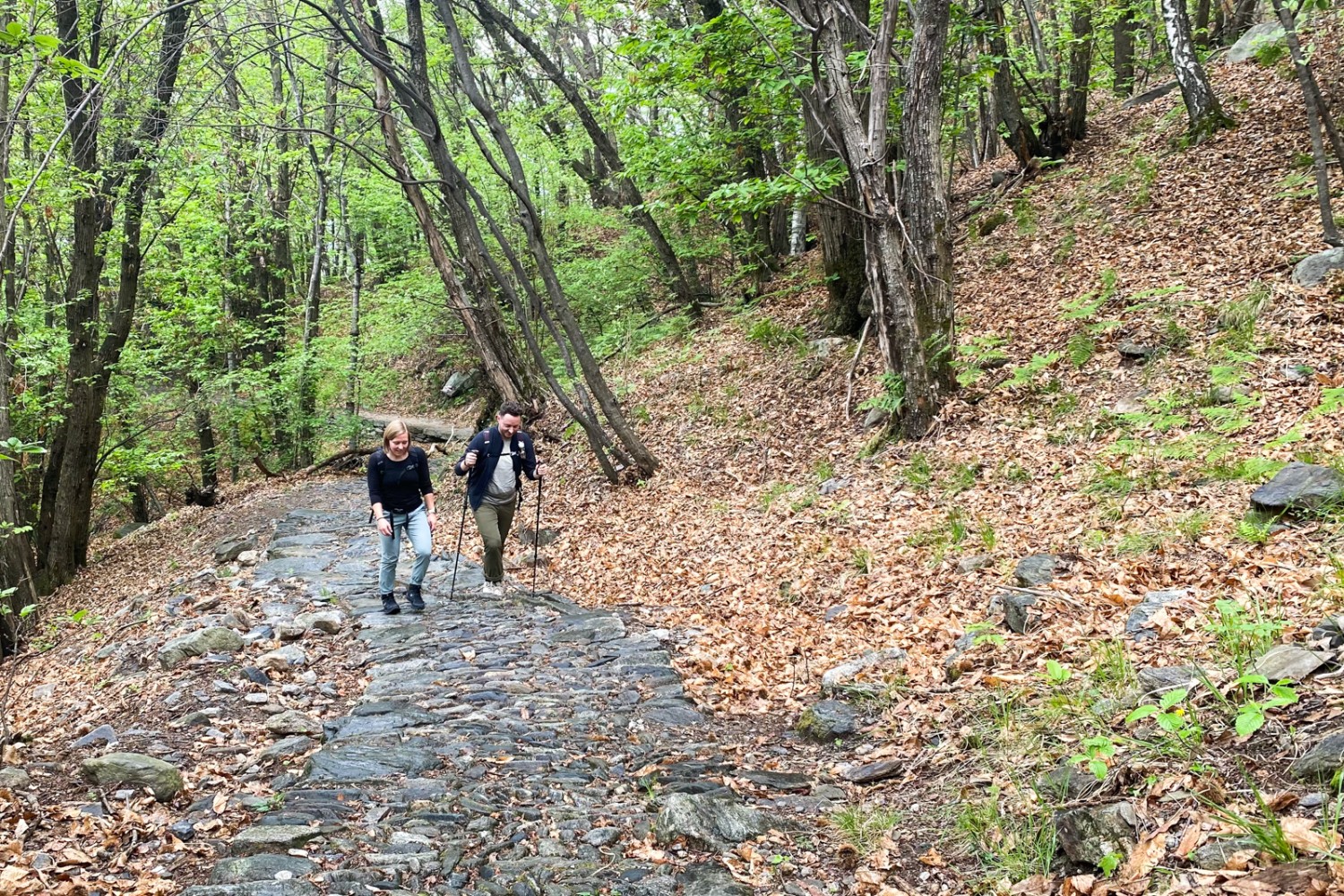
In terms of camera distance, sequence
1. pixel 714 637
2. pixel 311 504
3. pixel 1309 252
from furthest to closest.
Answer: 1. pixel 311 504
2. pixel 1309 252
3. pixel 714 637

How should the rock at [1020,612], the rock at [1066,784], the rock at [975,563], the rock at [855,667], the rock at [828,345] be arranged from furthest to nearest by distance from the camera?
the rock at [828,345] < the rock at [975,563] < the rock at [855,667] < the rock at [1020,612] < the rock at [1066,784]

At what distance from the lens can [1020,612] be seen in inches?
213

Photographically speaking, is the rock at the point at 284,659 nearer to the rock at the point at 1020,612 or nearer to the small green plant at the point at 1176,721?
the rock at the point at 1020,612

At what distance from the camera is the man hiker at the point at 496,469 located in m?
8.62

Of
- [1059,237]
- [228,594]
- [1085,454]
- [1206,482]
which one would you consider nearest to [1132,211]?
[1059,237]

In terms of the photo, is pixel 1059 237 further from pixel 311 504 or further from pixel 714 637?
pixel 311 504

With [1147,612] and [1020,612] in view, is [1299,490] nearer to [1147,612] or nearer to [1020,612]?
[1147,612]

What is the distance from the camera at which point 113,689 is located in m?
6.37

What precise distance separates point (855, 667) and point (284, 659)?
4575 millimetres

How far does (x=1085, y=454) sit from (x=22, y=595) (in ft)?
39.2

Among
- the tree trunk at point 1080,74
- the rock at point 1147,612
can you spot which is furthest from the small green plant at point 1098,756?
the tree trunk at point 1080,74

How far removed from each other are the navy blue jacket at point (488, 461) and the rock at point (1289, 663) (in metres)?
6.50

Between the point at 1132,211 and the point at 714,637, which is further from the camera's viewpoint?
the point at 1132,211

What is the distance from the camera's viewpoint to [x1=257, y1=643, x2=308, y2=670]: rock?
6559 mm
